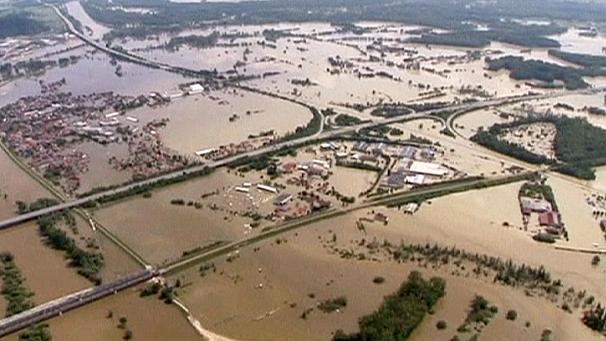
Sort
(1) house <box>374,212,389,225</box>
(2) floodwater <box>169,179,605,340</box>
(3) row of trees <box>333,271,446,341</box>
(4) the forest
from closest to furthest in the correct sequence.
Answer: (3) row of trees <box>333,271,446,341</box> → (2) floodwater <box>169,179,605,340</box> → (1) house <box>374,212,389,225</box> → (4) the forest

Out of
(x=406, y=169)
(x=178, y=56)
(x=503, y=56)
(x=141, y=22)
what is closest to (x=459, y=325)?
(x=406, y=169)

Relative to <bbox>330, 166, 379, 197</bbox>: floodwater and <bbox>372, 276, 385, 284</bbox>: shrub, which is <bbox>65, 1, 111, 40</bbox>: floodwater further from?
<bbox>372, 276, 385, 284</bbox>: shrub

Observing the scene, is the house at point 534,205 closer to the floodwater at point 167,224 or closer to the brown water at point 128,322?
the floodwater at point 167,224

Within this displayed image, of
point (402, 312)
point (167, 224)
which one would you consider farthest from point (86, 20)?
point (402, 312)

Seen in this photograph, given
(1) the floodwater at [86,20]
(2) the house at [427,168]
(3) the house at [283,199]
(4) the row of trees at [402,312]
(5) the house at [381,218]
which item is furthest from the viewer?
(1) the floodwater at [86,20]

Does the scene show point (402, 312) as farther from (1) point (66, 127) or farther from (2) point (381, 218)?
(1) point (66, 127)

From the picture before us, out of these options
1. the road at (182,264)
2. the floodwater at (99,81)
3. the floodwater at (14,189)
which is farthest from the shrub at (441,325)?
the floodwater at (99,81)

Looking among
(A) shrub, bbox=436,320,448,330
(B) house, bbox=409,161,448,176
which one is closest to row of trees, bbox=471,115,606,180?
(B) house, bbox=409,161,448,176

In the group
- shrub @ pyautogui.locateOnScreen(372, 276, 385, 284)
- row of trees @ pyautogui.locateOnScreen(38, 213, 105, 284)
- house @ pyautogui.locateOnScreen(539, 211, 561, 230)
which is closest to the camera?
shrub @ pyautogui.locateOnScreen(372, 276, 385, 284)

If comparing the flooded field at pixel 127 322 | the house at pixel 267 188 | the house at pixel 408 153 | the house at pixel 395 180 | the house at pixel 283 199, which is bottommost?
the flooded field at pixel 127 322
